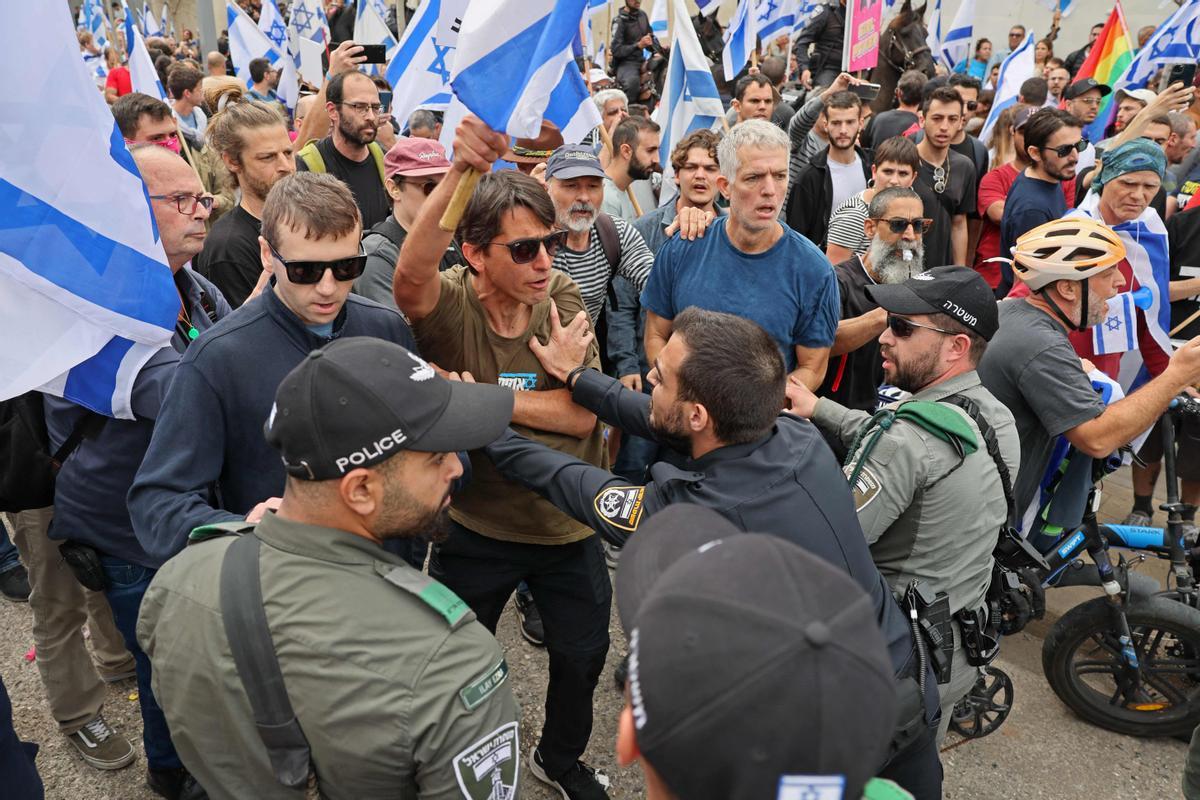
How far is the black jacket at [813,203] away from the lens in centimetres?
622

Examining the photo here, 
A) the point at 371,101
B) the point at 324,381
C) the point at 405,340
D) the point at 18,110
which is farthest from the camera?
the point at 371,101

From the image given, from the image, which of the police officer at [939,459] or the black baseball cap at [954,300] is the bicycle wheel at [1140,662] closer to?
the police officer at [939,459]

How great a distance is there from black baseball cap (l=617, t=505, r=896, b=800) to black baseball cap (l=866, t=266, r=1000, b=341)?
6.71ft

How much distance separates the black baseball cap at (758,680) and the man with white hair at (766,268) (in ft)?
9.23

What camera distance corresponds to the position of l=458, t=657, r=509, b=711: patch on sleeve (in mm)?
1608

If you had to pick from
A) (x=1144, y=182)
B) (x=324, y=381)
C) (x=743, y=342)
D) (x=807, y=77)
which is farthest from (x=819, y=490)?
(x=807, y=77)

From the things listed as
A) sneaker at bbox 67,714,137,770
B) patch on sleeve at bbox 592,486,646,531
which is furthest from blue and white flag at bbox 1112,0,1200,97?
sneaker at bbox 67,714,137,770

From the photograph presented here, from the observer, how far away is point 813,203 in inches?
246

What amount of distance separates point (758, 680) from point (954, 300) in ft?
7.45

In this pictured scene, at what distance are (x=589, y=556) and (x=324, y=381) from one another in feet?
5.43

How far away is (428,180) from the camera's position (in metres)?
4.20

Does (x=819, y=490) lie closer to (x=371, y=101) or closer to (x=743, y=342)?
(x=743, y=342)

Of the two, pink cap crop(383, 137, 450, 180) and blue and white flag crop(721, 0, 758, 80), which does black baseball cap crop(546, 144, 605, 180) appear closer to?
pink cap crop(383, 137, 450, 180)

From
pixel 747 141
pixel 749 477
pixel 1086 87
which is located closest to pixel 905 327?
pixel 749 477
